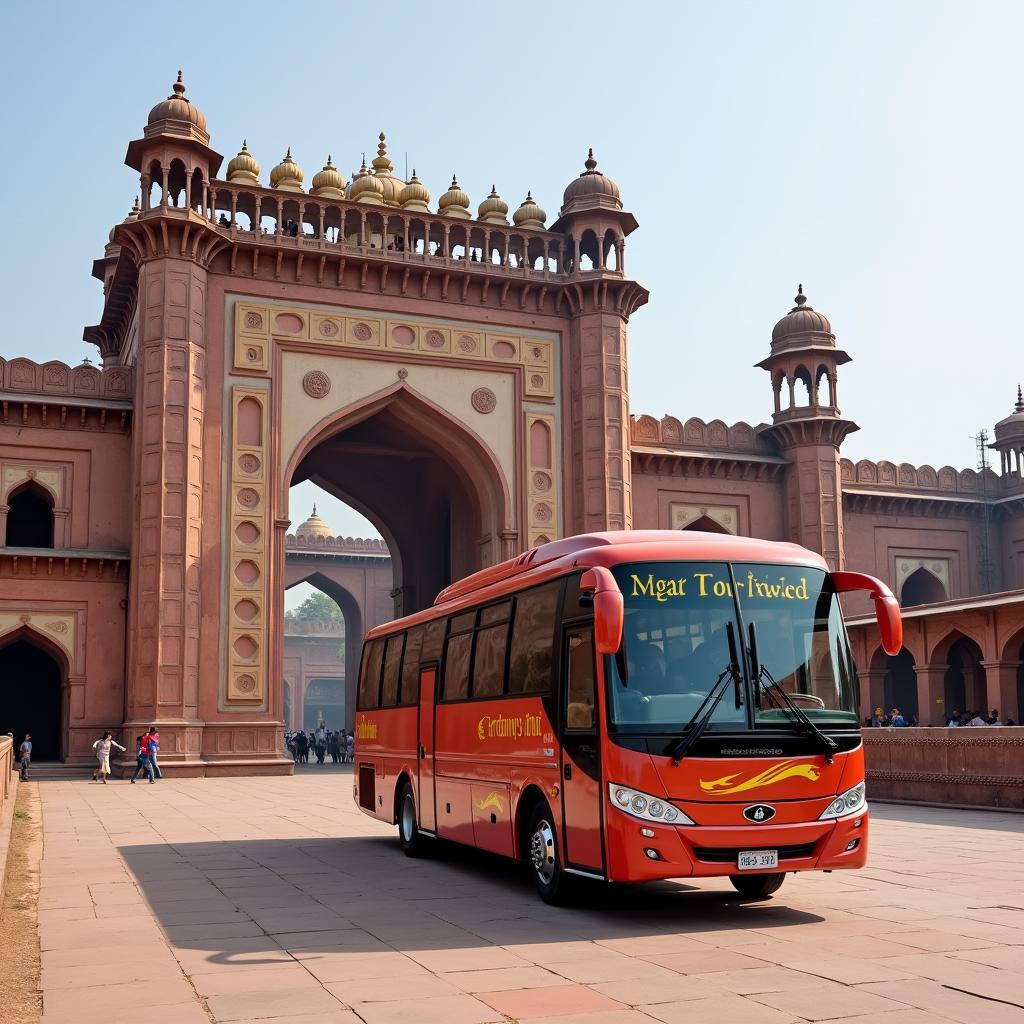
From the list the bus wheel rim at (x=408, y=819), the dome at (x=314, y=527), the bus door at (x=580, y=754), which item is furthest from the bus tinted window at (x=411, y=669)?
the dome at (x=314, y=527)

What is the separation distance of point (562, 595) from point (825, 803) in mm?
2234

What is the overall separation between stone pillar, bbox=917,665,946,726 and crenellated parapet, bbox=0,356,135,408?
56.4ft

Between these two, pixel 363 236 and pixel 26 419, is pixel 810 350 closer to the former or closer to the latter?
pixel 363 236

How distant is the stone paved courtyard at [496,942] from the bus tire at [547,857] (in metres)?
0.17

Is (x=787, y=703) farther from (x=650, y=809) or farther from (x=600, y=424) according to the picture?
(x=600, y=424)

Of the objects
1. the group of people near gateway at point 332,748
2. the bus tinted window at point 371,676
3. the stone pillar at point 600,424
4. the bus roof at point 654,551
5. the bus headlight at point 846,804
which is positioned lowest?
the group of people near gateway at point 332,748

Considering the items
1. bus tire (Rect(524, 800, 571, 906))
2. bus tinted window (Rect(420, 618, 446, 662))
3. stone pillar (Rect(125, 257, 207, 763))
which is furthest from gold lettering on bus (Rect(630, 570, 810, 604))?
stone pillar (Rect(125, 257, 207, 763))

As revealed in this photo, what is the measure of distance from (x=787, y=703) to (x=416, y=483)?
27.6 meters

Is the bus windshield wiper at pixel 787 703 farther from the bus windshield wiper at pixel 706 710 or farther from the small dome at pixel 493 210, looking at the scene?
the small dome at pixel 493 210

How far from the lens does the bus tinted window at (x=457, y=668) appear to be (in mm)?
10859

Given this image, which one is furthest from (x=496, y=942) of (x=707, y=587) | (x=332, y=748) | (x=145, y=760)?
(x=332, y=748)

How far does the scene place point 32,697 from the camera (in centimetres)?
2977

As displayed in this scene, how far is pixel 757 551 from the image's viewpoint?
862 cm

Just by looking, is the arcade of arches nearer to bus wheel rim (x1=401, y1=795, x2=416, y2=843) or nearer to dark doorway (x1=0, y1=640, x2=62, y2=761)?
dark doorway (x1=0, y1=640, x2=62, y2=761)
